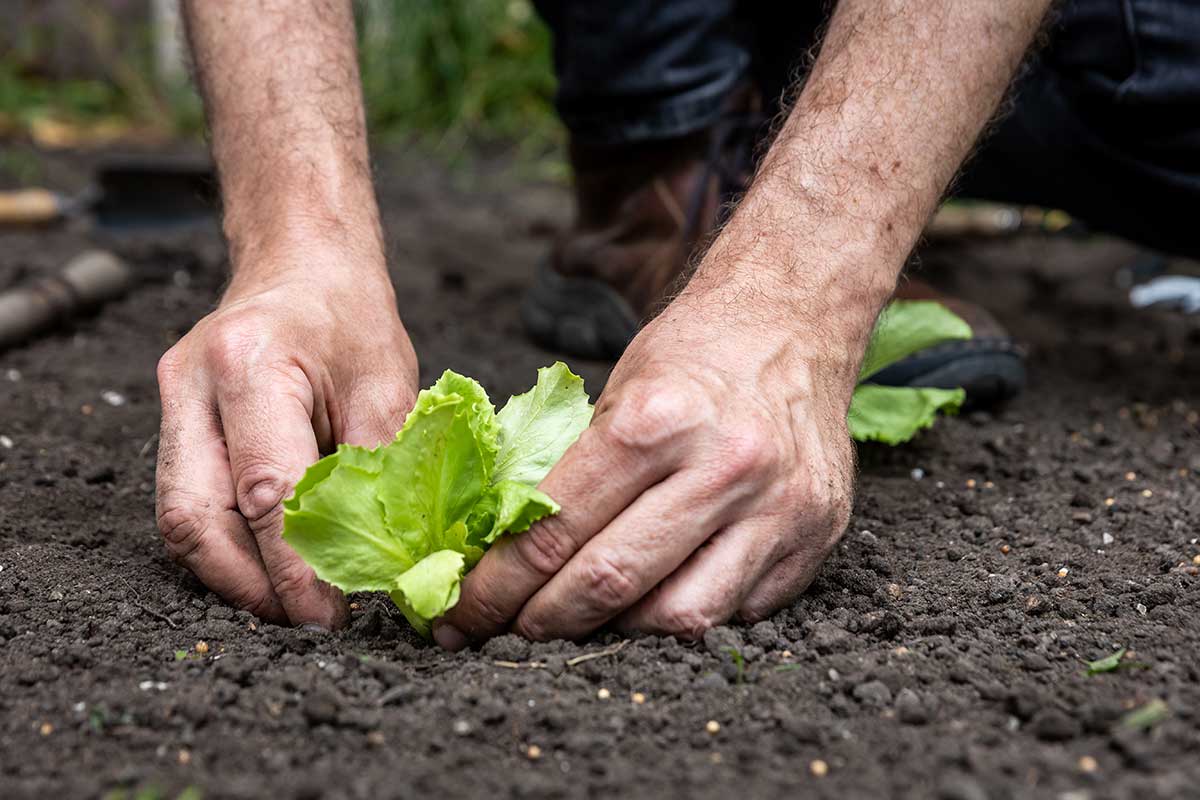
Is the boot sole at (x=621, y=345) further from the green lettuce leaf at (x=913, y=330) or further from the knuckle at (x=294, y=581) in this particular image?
the knuckle at (x=294, y=581)

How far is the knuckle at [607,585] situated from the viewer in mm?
1517

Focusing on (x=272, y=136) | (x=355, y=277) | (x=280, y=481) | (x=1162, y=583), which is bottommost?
(x=1162, y=583)

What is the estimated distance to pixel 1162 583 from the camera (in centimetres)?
185

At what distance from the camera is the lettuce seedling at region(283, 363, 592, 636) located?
5.00ft

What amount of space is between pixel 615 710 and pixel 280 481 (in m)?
0.58

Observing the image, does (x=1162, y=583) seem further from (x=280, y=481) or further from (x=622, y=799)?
(x=280, y=481)

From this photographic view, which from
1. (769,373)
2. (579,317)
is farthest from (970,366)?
(769,373)

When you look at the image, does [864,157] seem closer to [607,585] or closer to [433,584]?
[607,585]

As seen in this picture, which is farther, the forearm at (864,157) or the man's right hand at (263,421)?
the forearm at (864,157)

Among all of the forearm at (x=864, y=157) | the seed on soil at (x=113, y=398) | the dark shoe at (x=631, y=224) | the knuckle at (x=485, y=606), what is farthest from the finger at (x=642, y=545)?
the seed on soil at (x=113, y=398)

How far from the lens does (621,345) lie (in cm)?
308

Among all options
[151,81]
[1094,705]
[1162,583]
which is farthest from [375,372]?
[151,81]

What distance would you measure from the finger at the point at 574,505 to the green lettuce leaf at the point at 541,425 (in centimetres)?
15

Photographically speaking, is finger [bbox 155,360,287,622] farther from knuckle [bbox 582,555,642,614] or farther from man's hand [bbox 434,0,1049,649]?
knuckle [bbox 582,555,642,614]
